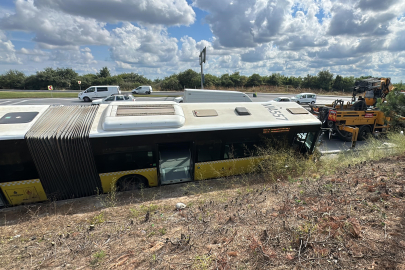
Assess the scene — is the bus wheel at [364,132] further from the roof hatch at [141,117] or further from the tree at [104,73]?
the tree at [104,73]

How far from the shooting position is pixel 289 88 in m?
49.4

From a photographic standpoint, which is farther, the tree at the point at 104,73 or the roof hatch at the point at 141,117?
the tree at the point at 104,73

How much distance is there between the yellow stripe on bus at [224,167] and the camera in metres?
7.28

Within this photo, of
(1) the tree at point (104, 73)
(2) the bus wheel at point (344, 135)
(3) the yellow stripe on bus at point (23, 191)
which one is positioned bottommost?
(2) the bus wheel at point (344, 135)

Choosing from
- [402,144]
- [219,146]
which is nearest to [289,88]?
[402,144]

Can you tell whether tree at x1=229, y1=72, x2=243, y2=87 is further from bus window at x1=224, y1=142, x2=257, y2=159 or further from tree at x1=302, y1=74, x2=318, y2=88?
bus window at x1=224, y1=142, x2=257, y2=159

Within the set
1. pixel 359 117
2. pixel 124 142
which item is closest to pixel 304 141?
pixel 124 142

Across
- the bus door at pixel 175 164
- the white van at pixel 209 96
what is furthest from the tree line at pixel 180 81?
the bus door at pixel 175 164

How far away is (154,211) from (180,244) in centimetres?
194

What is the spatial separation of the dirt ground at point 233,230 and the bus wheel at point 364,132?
25.9 feet

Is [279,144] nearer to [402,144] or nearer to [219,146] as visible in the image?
[219,146]

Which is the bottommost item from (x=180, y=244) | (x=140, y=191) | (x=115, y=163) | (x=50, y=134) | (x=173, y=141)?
(x=140, y=191)

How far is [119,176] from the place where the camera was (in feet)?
21.4

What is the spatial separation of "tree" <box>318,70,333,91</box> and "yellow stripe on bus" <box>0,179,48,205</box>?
5562cm
